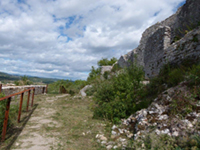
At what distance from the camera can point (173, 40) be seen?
8500 mm

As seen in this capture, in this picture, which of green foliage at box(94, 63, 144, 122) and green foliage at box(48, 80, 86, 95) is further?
green foliage at box(48, 80, 86, 95)

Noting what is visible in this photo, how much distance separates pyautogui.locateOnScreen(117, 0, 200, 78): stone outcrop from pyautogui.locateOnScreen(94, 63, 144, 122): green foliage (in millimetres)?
1091

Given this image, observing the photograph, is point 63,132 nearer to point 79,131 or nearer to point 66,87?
point 79,131

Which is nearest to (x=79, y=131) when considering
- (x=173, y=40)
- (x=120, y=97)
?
(x=120, y=97)

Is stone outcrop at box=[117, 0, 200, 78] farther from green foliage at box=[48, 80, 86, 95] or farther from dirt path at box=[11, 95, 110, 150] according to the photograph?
green foliage at box=[48, 80, 86, 95]

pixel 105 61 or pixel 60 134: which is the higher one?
pixel 105 61

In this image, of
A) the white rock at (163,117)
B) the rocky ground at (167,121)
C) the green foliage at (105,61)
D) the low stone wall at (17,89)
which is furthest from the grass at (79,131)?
the green foliage at (105,61)

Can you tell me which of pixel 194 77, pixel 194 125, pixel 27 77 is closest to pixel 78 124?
pixel 194 125

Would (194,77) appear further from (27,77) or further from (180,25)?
(27,77)

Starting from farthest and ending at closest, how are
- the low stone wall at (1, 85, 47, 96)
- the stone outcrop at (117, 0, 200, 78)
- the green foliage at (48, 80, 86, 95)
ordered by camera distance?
the green foliage at (48, 80, 86, 95) < the low stone wall at (1, 85, 47, 96) < the stone outcrop at (117, 0, 200, 78)

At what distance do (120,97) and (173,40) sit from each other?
232 inches

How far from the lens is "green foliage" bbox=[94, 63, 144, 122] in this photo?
4723 mm

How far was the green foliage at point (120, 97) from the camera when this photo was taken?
15.5 ft

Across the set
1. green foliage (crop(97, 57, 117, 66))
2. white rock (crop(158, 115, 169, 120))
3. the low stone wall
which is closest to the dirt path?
white rock (crop(158, 115, 169, 120))
